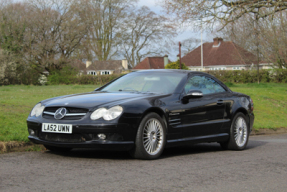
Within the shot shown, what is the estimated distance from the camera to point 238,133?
8.43 meters

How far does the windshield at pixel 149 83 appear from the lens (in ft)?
24.4

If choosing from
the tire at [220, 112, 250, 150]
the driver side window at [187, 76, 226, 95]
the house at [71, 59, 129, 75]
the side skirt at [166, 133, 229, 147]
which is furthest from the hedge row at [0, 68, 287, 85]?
the side skirt at [166, 133, 229, 147]

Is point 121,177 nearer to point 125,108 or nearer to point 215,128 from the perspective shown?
point 125,108

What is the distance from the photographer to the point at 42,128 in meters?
6.46

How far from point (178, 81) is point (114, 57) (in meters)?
56.7

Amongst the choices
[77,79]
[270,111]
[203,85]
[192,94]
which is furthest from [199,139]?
[77,79]

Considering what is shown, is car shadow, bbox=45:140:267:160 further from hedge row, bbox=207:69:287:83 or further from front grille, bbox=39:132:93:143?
hedge row, bbox=207:69:287:83

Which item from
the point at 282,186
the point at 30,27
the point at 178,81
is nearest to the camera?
the point at 282,186

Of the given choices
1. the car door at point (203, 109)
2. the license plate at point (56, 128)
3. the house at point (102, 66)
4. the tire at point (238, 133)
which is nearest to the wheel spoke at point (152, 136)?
the car door at point (203, 109)

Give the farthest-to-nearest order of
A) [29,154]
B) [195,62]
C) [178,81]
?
[195,62], [178,81], [29,154]

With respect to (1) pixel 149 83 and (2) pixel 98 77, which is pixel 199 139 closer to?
(1) pixel 149 83

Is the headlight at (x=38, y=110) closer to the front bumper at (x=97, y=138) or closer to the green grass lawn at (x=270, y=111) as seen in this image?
the front bumper at (x=97, y=138)

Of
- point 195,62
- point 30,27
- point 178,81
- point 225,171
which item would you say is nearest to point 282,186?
point 225,171

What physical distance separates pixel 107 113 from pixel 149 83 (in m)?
1.61
